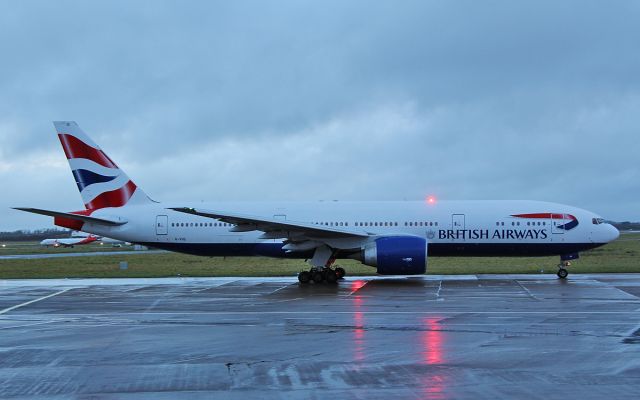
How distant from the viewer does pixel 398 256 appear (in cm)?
2273

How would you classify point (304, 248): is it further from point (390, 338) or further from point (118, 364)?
point (118, 364)

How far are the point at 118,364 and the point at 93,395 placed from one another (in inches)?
71.2

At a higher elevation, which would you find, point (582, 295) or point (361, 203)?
point (361, 203)

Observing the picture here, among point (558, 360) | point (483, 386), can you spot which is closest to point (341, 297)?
point (558, 360)

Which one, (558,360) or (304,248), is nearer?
(558,360)

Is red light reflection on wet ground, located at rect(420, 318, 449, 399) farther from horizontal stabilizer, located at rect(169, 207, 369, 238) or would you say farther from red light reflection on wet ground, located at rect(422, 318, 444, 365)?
horizontal stabilizer, located at rect(169, 207, 369, 238)

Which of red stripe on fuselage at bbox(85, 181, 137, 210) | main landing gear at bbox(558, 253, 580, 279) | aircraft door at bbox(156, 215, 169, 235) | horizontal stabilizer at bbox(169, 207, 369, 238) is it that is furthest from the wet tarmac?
red stripe on fuselage at bbox(85, 181, 137, 210)

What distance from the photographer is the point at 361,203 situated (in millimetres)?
26859

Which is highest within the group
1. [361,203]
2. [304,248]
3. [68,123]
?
[68,123]

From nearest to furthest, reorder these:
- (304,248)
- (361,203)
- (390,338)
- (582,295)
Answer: (390,338)
(582,295)
(304,248)
(361,203)

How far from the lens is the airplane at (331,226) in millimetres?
23641

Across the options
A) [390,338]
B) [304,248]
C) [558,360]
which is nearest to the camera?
[558,360]

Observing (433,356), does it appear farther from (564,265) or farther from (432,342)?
(564,265)

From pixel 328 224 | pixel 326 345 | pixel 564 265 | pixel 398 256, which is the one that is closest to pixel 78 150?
pixel 328 224
